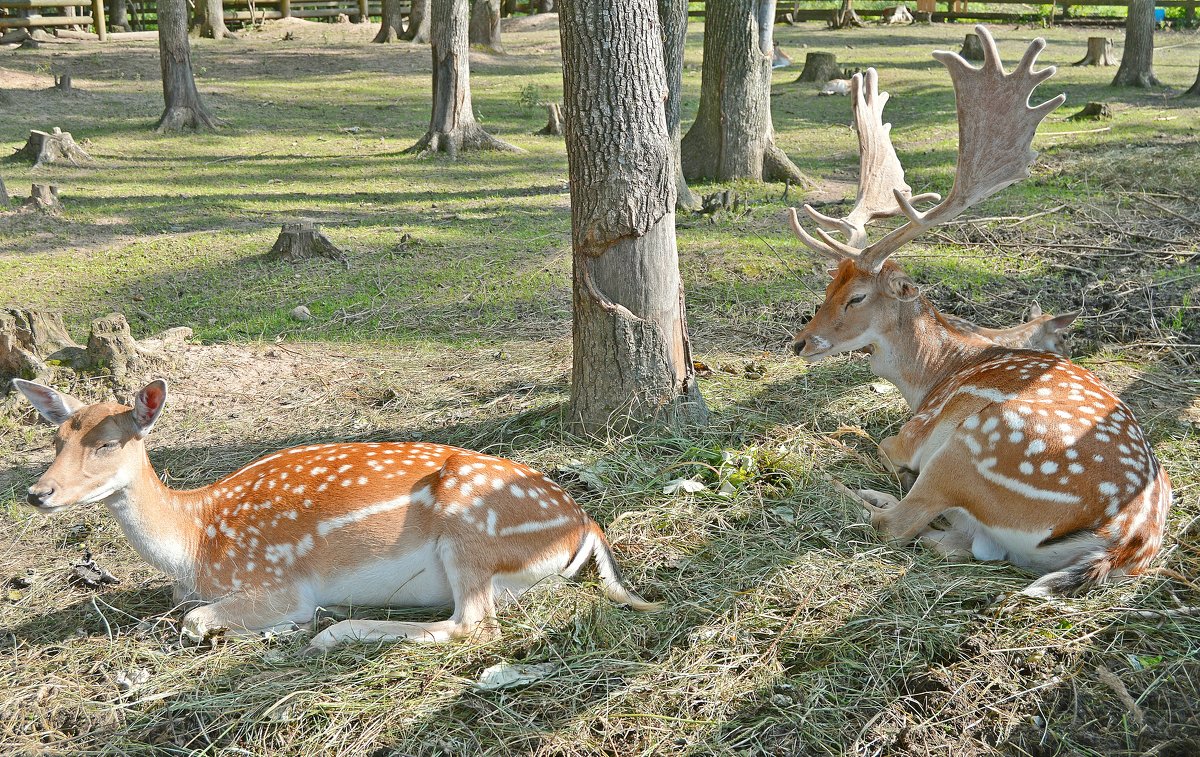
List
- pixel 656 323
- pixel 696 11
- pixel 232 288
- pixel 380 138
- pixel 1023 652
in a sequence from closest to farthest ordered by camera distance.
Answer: pixel 1023 652 < pixel 656 323 < pixel 232 288 < pixel 380 138 < pixel 696 11

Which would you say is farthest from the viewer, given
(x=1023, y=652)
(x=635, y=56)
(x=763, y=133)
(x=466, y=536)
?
(x=763, y=133)

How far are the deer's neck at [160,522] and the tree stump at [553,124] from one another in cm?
1043

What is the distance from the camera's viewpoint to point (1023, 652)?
11.0 ft

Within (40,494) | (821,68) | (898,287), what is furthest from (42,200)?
(821,68)

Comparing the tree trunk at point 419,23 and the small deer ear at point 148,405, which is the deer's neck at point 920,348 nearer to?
the small deer ear at point 148,405

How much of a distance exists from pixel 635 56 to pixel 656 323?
4.01 ft

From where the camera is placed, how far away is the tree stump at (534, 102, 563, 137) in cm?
1330

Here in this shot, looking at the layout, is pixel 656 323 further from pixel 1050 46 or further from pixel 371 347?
pixel 1050 46

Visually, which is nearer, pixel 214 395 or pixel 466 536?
pixel 466 536

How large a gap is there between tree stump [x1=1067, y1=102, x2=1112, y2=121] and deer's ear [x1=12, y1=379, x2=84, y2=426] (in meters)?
12.7

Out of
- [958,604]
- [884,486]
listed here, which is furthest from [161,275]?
[958,604]

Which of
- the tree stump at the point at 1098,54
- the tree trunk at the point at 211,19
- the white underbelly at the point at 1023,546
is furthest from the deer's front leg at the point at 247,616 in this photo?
the tree trunk at the point at 211,19

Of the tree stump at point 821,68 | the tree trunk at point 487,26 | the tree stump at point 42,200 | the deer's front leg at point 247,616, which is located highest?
the tree trunk at point 487,26

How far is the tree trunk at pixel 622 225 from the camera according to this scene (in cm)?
441
